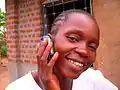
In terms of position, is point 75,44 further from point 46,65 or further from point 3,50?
point 3,50

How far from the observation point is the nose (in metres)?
0.94

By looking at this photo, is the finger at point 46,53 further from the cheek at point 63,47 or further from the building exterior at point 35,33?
the building exterior at point 35,33

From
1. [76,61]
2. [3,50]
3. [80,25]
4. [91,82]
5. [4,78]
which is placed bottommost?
[4,78]

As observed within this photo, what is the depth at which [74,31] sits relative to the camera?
97 cm

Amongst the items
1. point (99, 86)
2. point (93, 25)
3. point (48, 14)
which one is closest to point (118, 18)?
point (48, 14)

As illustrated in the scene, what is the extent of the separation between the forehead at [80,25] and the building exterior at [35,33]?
235cm

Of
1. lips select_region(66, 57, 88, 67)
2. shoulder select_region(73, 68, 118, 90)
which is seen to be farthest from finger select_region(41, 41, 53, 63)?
shoulder select_region(73, 68, 118, 90)

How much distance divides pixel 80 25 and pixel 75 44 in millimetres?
84

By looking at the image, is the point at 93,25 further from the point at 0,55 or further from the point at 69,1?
the point at 0,55

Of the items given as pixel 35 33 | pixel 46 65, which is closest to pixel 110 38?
pixel 35 33

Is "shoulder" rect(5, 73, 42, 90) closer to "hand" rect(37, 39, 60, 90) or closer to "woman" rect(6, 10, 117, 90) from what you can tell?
"woman" rect(6, 10, 117, 90)

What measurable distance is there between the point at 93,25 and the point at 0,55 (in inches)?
517

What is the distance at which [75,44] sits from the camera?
Result: 0.96m

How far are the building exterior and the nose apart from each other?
2419mm
